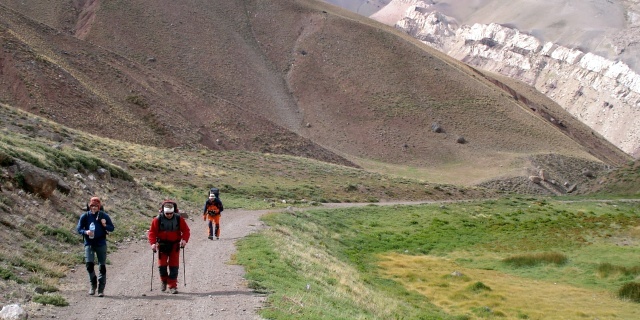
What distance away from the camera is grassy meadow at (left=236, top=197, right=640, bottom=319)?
16.1 m

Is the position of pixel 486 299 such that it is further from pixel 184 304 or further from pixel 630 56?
pixel 630 56

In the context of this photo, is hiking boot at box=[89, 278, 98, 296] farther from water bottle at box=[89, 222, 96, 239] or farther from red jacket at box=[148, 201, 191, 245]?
red jacket at box=[148, 201, 191, 245]

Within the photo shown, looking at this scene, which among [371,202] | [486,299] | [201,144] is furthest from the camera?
[201,144]

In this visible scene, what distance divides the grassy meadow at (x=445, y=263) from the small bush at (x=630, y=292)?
0.44ft

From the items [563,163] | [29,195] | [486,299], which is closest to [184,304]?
[29,195]

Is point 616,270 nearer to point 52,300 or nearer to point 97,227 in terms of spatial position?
point 97,227

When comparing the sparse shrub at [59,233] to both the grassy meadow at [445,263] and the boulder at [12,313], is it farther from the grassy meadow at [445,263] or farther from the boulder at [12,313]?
the boulder at [12,313]

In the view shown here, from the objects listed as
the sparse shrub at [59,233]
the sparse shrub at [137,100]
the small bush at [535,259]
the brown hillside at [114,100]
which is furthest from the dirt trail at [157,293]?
the sparse shrub at [137,100]

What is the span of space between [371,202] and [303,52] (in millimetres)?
70232

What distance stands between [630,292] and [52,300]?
2063 centimetres

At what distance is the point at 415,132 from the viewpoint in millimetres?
94250

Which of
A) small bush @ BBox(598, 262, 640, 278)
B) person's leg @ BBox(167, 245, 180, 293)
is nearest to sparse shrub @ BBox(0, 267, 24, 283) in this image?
person's leg @ BBox(167, 245, 180, 293)

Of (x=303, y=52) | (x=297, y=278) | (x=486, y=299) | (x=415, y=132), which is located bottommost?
(x=486, y=299)

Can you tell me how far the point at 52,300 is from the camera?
10.9 metres
